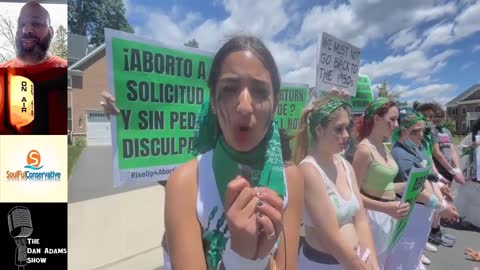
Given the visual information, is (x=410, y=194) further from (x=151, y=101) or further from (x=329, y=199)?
(x=151, y=101)

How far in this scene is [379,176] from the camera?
197 centimetres

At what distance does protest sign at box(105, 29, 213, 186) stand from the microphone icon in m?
0.98

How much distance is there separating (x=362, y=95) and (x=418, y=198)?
763 mm

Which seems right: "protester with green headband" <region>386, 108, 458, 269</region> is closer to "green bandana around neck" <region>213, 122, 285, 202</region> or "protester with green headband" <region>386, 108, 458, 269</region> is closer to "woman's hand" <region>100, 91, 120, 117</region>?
"green bandana around neck" <region>213, 122, 285, 202</region>

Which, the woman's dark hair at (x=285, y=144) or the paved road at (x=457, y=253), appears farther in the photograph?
the paved road at (x=457, y=253)

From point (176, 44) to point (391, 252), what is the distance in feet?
5.74

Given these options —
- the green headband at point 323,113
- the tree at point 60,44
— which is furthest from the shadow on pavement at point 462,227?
the tree at point 60,44

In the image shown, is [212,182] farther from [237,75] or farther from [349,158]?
[349,158]

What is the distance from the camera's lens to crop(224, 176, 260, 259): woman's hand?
3.69 feet

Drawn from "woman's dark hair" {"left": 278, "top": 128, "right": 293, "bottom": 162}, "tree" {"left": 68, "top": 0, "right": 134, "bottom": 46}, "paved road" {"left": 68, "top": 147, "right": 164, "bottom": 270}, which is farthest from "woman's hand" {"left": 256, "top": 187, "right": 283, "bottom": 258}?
"paved road" {"left": 68, "top": 147, "right": 164, "bottom": 270}

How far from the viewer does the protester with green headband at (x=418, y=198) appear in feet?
7.14

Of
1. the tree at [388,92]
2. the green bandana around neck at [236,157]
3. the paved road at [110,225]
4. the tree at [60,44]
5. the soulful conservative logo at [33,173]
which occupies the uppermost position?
the tree at [60,44]

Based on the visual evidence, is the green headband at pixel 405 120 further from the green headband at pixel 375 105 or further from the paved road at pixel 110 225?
the paved road at pixel 110 225

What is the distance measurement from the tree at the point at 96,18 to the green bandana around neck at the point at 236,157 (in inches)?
17.3
